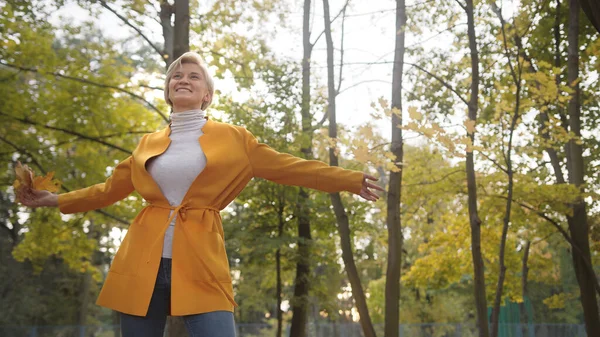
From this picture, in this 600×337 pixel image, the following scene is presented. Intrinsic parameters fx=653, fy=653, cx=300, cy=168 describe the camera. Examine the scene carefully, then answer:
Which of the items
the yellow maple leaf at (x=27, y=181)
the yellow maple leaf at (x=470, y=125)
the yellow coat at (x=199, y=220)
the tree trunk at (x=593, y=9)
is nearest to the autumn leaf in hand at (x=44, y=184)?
the yellow maple leaf at (x=27, y=181)

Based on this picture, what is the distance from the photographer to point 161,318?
2518 millimetres

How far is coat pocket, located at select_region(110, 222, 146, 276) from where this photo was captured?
2533 millimetres

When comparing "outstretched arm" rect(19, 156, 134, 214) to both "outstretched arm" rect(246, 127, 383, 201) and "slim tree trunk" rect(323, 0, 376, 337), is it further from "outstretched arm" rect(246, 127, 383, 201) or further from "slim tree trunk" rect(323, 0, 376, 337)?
"slim tree trunk" rect(323, 0, 376, 337)

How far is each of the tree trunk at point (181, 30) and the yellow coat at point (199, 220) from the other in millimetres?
3115

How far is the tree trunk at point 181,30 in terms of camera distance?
19.0 feet

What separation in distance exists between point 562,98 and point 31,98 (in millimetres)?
8501

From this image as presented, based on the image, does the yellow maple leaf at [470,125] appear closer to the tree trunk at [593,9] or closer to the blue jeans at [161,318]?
the tree trunk at [593,9]

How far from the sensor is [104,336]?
21.6m

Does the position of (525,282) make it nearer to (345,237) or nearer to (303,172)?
(345,237)

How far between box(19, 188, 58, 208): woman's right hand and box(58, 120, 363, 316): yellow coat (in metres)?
0.44

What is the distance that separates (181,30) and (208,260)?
12.3 ft

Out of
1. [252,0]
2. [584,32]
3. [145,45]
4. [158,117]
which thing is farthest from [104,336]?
[584,32]

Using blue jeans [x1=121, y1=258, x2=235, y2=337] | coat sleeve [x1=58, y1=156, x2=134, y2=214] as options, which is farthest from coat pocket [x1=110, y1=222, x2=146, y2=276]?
coat sleeve [x1=58, y1=156, x2=134, y2=214]

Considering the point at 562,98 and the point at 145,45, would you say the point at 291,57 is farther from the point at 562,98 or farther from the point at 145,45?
the point at 145,45
